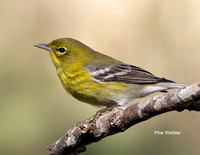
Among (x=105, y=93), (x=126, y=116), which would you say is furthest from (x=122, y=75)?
(x=126, y=116)

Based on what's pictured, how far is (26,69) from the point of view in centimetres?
850

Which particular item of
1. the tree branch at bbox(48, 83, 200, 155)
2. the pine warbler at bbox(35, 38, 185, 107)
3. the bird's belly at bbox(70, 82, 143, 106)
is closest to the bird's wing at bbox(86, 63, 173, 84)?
the pine warbler at bbox(35, 38, 185, 107)

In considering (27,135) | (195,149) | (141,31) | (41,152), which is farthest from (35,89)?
(195,149)

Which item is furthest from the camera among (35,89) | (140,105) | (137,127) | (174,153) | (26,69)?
(26,69)

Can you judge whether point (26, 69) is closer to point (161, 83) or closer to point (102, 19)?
point (102, 19)

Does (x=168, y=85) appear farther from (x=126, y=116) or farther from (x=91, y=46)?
(x=91, y=46)

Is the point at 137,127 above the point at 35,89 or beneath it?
beneath

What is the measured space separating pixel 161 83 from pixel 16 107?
3.62m

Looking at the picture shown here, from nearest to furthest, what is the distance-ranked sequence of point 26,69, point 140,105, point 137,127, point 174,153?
1. point 140,105
2. point 174,153
3. point 137,127
4. point 26,69

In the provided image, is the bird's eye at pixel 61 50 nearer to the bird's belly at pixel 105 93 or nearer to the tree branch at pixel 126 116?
the bird's belly at pixel 105 93

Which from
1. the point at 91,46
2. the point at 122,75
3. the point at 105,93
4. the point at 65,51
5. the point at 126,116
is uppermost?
the point at 91,46

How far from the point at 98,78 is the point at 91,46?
3638 millimetres

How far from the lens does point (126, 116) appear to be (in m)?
3.74

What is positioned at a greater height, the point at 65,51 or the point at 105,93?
the point at 65,51
